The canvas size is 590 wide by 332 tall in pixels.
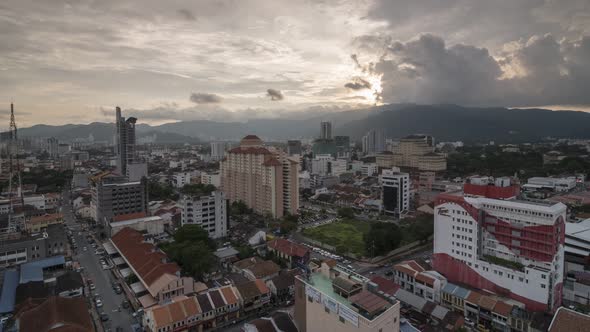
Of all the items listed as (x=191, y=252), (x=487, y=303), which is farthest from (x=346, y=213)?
(x=487, y=303)

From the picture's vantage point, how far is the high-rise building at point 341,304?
823cm

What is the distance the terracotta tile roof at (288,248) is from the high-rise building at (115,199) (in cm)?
1136

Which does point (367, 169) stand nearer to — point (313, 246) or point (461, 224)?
point (313, 246)

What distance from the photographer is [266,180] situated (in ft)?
88.8

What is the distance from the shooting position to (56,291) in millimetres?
13477

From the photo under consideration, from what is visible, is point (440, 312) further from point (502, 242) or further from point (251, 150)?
point (251, 150)

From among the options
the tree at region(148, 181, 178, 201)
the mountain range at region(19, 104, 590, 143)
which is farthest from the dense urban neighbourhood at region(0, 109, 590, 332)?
the mountain range at region(19, 104, 590, 143)

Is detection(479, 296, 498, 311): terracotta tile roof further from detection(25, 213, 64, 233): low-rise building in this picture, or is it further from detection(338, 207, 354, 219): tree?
detection(25, 213, 64, 233): low-rise building

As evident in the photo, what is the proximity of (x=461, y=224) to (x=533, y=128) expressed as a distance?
522 feet

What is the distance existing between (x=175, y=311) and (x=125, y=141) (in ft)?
123

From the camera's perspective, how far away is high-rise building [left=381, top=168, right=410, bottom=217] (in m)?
26.7

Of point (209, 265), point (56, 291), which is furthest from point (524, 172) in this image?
point (56, 291)

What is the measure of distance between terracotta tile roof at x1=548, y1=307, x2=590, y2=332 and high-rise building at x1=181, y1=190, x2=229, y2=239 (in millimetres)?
17121

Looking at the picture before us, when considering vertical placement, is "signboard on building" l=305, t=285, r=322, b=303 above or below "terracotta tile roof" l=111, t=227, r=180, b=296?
above
